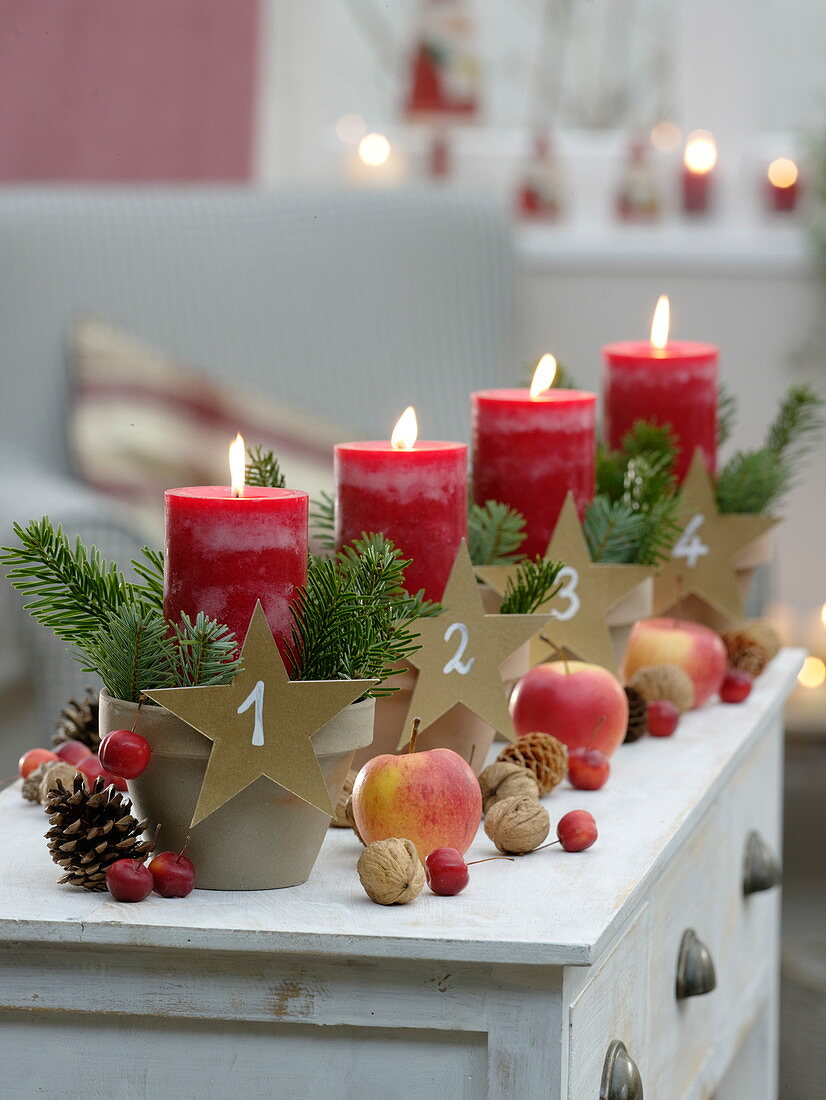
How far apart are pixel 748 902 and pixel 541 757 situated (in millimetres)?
309

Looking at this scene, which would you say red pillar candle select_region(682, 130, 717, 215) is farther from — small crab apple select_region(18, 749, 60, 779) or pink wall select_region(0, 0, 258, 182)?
small crab apple select_region(18, 749, 60, 779)

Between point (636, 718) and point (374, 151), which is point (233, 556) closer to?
point (636, 718)

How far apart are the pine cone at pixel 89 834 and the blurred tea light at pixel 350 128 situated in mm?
2302

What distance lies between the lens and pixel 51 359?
85.2 inches

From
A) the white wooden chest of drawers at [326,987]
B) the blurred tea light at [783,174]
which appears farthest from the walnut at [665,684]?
the blurred tea light at [783,174]

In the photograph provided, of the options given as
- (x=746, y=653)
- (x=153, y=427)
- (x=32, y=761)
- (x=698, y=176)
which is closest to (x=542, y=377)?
(x=746, y=653)

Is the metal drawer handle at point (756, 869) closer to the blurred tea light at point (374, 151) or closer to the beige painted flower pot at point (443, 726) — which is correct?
the beige painted flower pot at point (443, 726)

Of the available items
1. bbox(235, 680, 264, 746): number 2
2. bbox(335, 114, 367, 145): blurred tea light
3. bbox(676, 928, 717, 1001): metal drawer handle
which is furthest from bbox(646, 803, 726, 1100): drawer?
bbox(335, 114, 367, 145): blurred tea light

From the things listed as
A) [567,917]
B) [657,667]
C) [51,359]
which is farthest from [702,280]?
[567,917]

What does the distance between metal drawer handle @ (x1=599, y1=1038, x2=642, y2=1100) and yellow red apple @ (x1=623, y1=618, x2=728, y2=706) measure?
31 centimetres

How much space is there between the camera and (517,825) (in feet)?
2.20

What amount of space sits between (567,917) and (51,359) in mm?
1725

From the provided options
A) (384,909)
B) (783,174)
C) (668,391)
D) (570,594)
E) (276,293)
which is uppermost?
(783,174)

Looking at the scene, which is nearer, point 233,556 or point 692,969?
point 233,556
